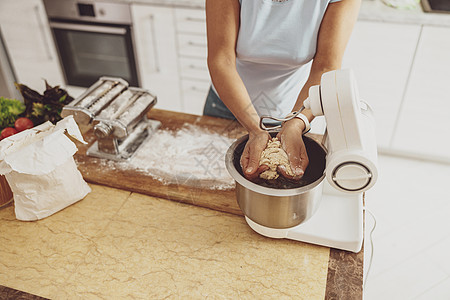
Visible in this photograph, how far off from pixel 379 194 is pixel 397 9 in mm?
1007

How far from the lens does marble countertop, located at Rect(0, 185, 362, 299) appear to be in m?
0.81

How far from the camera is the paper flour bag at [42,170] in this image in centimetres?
85

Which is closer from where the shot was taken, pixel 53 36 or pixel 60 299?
pixel 60 299

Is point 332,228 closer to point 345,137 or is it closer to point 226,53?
point 345,137

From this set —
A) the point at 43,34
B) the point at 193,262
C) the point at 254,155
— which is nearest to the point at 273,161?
the point at 254,155

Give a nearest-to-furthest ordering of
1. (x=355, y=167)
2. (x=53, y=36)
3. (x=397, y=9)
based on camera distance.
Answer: (x=355, y=167)
(x=397, y=9)
(x=53, y=36)

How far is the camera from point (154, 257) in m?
0.88

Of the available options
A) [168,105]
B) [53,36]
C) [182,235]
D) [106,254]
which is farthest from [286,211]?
[53,36]

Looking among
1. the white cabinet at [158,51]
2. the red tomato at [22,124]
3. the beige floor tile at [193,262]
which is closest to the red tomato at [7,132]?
the red tomato at [22,124]

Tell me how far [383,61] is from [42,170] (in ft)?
6.07

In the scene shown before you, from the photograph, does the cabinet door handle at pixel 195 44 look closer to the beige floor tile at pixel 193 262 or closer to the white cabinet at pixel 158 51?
the white cabinet at pixel 158 51

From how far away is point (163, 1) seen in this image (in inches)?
84.8

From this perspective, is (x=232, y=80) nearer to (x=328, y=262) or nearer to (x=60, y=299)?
(x=328, y=262)

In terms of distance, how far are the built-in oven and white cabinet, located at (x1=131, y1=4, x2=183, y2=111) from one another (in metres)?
0.05
